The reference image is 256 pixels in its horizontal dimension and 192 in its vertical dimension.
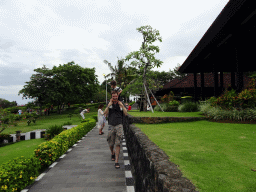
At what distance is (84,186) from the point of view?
4246mm

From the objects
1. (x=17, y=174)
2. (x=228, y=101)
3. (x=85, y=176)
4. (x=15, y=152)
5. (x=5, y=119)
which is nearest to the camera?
(x=17, y=174)

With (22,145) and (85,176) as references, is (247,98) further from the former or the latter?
(22,145)

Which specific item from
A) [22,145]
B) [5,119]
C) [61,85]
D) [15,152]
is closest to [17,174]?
[15,152]

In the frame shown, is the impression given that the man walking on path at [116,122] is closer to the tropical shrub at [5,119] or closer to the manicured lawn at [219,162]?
the manicured lawn at [219,162]

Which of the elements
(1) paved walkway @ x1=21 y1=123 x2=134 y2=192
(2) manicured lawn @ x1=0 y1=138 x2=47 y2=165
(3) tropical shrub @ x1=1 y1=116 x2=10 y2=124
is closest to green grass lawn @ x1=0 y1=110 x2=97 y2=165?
(2) manicured lawn @ x1=0 y1=138 x2=47 y2=165

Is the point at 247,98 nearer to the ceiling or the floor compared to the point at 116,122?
nearer to the ceiling

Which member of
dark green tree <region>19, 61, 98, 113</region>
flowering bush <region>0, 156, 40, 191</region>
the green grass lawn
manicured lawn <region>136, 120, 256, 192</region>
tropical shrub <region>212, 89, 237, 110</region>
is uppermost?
dark green tree <region>19, 61, 98, 113</region>

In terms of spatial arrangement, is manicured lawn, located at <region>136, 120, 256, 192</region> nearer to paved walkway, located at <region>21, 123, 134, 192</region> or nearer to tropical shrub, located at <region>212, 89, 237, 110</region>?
paved walkway, located at <region>21, 123, 134, 192</region>

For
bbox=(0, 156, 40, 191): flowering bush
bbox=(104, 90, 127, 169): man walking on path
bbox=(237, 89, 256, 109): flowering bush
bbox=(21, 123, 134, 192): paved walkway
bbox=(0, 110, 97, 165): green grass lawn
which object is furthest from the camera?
bbox=(0, 110, 97, 165): green grass lawn

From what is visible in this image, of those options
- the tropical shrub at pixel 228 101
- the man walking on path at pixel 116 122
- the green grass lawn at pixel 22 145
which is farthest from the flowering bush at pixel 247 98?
the green grass lawn at pixel 22 145

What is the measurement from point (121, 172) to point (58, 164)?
2.32m

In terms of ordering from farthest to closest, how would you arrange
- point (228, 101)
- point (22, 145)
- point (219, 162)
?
point (22, 145)
point (228, 101)
point (219, 162)

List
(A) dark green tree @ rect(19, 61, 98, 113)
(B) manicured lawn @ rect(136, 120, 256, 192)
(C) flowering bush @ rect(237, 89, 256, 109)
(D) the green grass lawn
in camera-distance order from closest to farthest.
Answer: (B) manicured lawn @ rect(136, 120, 256, 192)
(C) flowering bush @ rect(237, 89, 256, 109)
(D) the green grass lawn
(A) dark green tree @ rect(19, 61, 98, 113)

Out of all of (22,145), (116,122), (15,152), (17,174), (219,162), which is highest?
(116,122)
